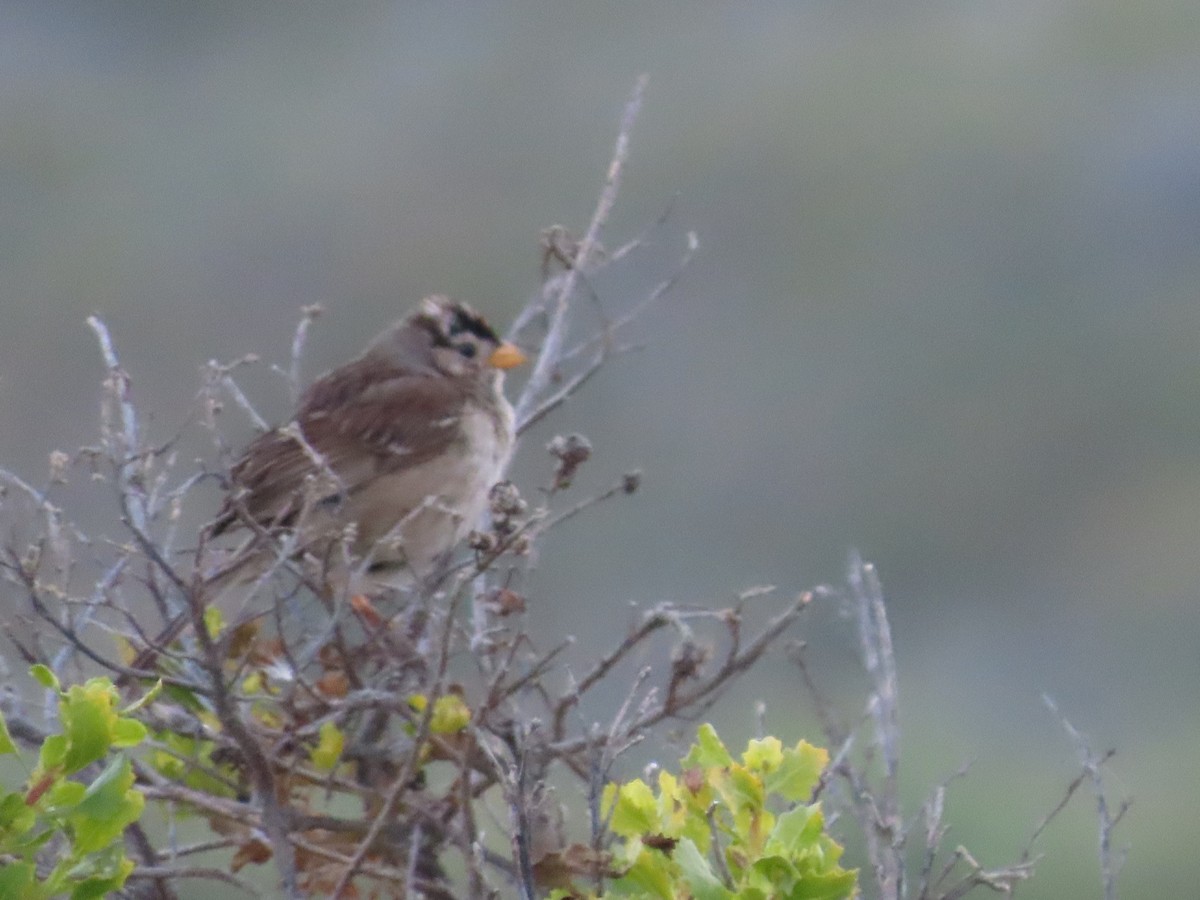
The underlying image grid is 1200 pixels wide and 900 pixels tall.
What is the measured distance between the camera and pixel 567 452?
252cm

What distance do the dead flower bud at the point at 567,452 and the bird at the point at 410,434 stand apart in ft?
4.23

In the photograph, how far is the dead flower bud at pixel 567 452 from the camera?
98.8 inches

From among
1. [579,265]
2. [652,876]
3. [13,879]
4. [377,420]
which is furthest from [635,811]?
[377,420]

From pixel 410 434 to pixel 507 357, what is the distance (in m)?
0.27

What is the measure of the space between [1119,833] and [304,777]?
6961 millimetres

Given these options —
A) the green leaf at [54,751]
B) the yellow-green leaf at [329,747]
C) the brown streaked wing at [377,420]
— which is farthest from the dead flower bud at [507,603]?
the brown streaked wing at [377,420]

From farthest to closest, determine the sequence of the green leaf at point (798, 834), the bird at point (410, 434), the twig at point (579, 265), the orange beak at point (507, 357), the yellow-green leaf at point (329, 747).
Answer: the orange beak at point (507, 357) < the bird at point (410, 434) < the twig at point (579, 265) < the yellow-green leaf at point (329, 747) < the green leaf at point (798, 834)

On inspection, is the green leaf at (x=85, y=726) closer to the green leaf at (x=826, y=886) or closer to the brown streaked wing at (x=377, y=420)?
the green leaf at (x=826, y=886)

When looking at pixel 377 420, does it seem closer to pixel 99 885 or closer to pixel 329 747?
pixel 329 747

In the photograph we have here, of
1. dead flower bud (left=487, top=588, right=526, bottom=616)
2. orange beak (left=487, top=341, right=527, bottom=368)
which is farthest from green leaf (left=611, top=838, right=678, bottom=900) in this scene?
orange beak (left=487, top=341, right=527, bottom=368)

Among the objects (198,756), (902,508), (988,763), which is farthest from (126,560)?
(902,508)

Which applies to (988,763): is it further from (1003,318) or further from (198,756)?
(198,756)

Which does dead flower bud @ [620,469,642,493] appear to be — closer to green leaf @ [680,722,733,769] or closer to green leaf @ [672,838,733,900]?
green leaf @ [680,722,733,769]

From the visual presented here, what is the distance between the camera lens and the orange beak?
4297 mm
